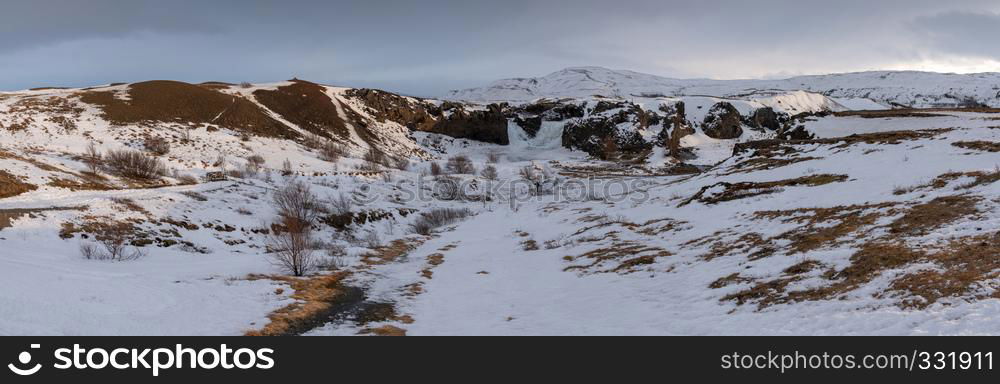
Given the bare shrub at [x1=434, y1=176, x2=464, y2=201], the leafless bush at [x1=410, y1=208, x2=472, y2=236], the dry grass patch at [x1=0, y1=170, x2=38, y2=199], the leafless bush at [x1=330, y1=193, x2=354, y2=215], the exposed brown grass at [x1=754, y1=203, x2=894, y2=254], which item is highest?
the dry grass patch at [x1=0, y1=170, x2=38, y2=199]

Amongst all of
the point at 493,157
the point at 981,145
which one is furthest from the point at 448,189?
the point at 981,145

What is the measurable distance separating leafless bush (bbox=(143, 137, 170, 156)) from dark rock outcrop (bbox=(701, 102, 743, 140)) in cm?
9634

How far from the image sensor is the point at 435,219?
3638 cm

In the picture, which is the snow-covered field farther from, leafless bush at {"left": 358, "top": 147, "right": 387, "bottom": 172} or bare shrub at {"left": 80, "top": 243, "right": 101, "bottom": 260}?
leafless bush at {"left": 358, "top": 147, "right": 387, "bottom": 172}

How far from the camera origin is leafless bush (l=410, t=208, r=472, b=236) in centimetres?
3306

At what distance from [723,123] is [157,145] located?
102 metres

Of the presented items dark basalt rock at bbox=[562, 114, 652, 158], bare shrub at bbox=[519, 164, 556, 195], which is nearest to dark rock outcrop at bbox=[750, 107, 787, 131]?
dark basalt rock at bbox=[562, 114, 652, 158]

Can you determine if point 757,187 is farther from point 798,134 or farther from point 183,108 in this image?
point 183,108

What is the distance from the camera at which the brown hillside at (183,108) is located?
207 ft

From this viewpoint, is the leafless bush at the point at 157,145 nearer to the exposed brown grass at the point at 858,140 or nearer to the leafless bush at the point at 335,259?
the leafless bush at the point at 335,259

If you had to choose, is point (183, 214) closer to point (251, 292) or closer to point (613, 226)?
point (251, 292)

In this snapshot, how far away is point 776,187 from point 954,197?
8407mm

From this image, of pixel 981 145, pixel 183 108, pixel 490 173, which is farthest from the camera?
pixel 183 108

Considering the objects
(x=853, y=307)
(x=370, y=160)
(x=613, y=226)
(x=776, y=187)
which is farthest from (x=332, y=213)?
(x=370, y=160)
